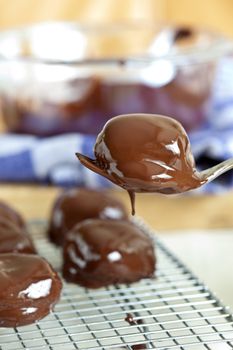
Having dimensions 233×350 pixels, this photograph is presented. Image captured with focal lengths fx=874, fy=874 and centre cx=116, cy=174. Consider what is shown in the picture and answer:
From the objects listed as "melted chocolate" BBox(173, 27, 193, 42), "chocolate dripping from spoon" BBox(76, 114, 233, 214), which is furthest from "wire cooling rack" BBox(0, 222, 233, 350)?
"melted chocolate" BBox(173, 27, 193, 42)

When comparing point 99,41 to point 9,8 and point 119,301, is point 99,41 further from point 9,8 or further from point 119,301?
point 119,301

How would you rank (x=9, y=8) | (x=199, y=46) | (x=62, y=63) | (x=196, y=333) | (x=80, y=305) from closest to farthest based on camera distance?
(x=196, y=333)
(x=80, y=305)
(x=62, y=63)
(x=199, y=46)
(x=9, y=8)

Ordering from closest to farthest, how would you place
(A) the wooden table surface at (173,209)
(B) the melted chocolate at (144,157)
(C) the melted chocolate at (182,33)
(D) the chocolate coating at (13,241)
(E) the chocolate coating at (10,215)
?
(B) the melted chocolate at (144,157) < (D) the chocolate coating at (13,241) < (E) the chocolate coating at (10,215) < (A) the wooden table surface at (173,209) < (C) the melted chocolate at (182,33)

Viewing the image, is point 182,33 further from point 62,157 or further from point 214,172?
point 214,172

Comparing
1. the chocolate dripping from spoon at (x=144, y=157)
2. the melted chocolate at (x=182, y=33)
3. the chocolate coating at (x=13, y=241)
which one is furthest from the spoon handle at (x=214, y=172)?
the melted chocolate at (x=182, y=33)

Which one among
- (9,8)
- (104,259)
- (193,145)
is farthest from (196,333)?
(9,8)

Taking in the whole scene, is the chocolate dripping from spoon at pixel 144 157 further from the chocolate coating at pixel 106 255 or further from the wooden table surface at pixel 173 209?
the wooden table surface at pixel 173 209

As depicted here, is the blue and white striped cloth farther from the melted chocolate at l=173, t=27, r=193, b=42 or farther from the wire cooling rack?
the wire cooling rack
